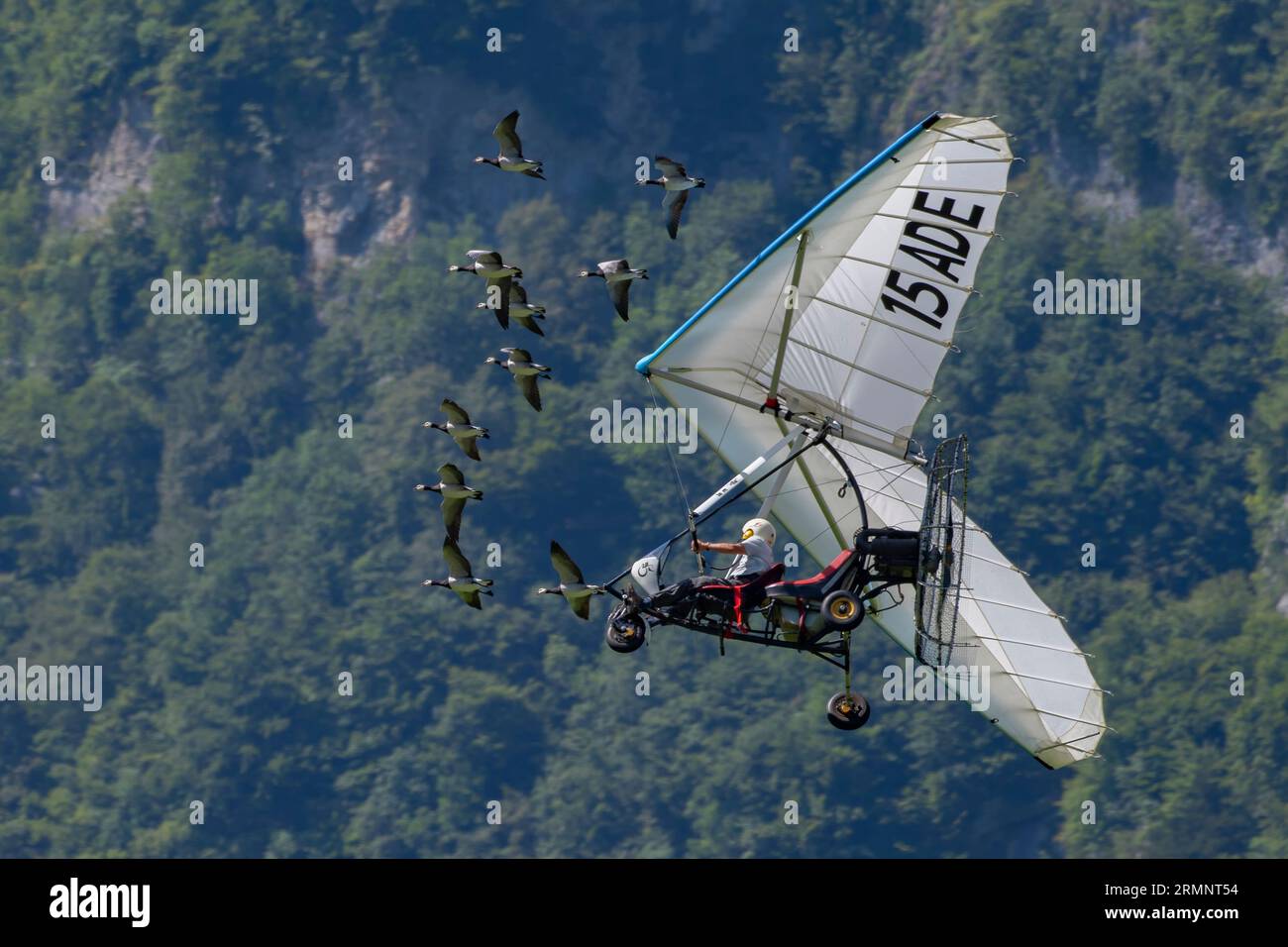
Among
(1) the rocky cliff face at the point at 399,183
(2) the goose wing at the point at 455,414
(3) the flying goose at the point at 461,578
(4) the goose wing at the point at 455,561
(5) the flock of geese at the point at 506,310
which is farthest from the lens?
(1) the rocky cliff face at the point at 399,183

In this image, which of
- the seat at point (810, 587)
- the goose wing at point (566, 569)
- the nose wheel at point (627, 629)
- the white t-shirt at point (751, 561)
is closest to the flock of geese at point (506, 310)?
the goose wing at point (566, 569)

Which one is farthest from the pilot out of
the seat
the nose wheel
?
the seat

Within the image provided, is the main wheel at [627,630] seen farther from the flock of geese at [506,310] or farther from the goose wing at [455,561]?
the flock of geese at [506,310]

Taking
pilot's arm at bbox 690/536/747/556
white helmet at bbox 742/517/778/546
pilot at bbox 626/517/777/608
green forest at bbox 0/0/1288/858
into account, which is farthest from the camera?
green forest at bbox 0/0/1288/858

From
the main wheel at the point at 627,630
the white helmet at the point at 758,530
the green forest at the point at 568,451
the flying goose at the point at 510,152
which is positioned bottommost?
the main wheel at the point at 627,630

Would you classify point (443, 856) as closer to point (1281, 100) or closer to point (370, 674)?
point (370, 674)

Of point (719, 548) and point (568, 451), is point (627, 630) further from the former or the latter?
A: point (568, 451)

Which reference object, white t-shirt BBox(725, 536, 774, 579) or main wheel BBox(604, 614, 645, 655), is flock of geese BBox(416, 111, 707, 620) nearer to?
main wheel BBox(604, 614, 645, 655)

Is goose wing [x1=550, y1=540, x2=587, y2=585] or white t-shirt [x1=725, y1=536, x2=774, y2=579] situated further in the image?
goose wing [x1=550, y1=540, x2=587, y2=585]
